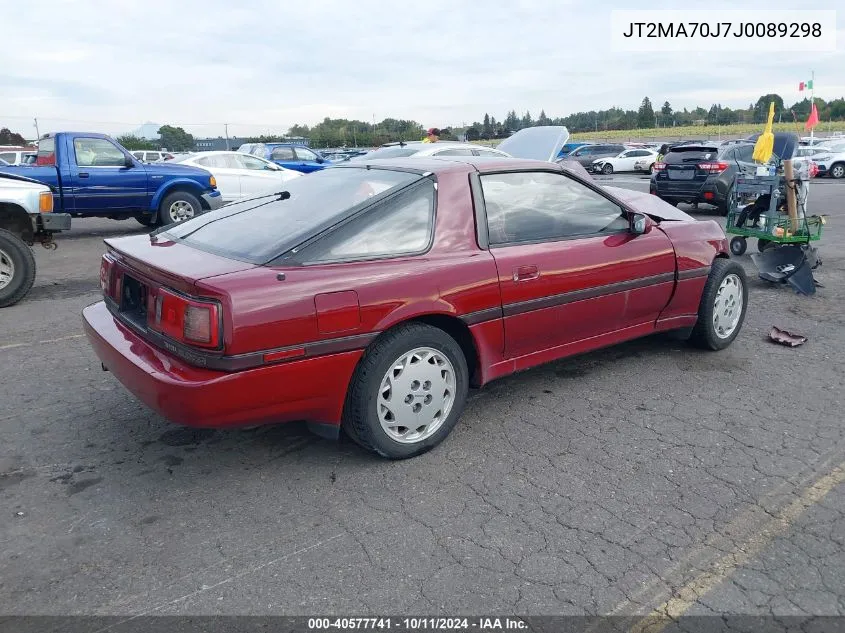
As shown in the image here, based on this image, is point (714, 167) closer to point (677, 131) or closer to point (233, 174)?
point (233, 174)

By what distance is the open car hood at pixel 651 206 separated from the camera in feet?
16.4

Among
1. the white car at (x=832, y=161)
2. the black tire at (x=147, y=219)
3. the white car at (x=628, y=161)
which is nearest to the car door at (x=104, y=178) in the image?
the black tire at (x=147, y=219)

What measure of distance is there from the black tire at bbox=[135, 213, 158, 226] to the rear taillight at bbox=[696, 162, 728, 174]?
10013 millimetres

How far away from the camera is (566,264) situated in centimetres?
400

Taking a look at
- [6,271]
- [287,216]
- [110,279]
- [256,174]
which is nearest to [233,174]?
[256,174]

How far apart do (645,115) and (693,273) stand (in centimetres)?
7643

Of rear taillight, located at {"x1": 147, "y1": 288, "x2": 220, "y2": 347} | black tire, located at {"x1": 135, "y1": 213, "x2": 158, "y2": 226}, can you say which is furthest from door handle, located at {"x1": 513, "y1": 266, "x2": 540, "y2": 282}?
black tire, located at {"x1": 135, "y1": 213, "x2": 158, "y2": 226}

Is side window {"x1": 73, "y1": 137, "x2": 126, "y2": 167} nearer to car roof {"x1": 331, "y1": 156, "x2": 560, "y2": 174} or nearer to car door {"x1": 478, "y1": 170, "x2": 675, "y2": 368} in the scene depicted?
car roof {"x1": 331, "y1": 156, "x2": 560, "y2": 174}

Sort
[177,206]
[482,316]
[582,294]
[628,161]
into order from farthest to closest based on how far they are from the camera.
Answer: [628,161], [177,206], [582,294], [482,316]

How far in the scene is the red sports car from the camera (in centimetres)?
299

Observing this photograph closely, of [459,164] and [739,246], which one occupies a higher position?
[459,164]

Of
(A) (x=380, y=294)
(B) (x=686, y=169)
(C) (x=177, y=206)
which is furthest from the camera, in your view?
(B) (x=686, y=169)

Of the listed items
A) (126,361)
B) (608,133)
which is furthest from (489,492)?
(608,133)

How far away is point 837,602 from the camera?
244cm
